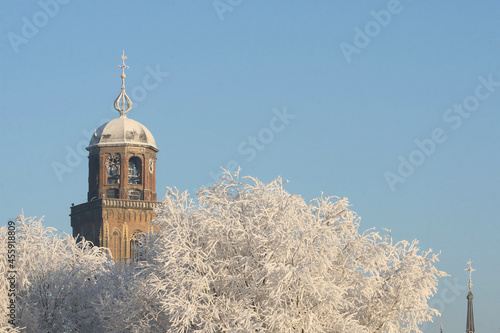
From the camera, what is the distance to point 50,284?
192 ft

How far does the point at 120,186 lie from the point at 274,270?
57986mm

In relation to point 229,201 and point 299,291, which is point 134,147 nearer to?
point 229,201

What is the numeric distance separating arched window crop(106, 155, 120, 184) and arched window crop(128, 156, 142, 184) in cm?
120

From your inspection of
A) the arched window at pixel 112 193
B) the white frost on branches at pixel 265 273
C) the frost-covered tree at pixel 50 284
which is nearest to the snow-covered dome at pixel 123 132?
the arched window at pixel 112 193

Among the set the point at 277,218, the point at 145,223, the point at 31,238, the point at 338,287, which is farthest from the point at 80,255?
the point at 145,223

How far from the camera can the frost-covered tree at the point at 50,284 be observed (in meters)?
56.4

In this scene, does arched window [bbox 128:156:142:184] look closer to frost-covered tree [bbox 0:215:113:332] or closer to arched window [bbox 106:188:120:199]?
arched window [bbox 106:188:120:199]

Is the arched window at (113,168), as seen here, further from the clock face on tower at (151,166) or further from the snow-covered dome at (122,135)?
the clock face on tower at (151,166)

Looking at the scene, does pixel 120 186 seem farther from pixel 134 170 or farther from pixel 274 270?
pixel 274 270

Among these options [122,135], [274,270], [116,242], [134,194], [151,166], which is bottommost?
[274,270]

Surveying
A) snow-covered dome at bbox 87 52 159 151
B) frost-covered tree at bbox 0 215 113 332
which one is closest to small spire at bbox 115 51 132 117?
snow-covered dome at bbox 87 52 159 151

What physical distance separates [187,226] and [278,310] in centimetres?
680

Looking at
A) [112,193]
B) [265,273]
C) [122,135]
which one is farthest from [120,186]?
[265,273]

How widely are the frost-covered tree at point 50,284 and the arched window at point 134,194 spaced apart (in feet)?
127
